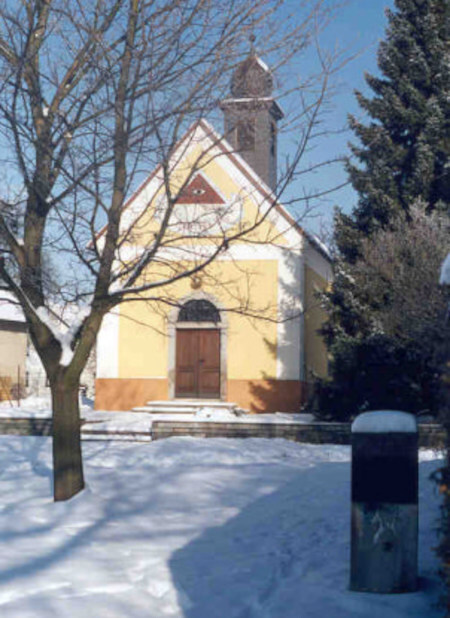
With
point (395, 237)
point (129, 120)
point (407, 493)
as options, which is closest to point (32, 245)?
point (129, 120)

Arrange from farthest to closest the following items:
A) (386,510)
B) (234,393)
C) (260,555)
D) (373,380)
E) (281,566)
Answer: (234,393)
(373,380)
(260,555)
(281,566)
(386,510)

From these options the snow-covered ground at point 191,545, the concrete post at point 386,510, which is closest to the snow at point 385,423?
the concrete post at point 386,510

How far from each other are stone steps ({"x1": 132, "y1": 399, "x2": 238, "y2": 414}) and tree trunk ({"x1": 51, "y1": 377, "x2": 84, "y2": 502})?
11.8m

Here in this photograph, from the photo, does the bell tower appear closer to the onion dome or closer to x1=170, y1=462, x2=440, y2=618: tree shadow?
the onion dome

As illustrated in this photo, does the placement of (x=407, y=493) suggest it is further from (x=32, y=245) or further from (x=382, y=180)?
(x=382, y=180)

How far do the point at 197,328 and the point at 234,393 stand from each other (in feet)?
7.12

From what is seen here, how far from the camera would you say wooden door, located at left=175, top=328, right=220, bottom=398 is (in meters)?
22.4

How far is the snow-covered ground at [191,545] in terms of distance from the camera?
5.48 metres

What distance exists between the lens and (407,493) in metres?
5.49

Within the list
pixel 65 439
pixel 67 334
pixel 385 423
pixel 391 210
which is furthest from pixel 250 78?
pixel 391 210

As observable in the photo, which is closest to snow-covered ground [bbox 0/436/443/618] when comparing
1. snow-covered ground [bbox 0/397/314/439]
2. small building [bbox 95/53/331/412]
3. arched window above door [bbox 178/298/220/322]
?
snow-covered ground [bbox 0/397/314/439]

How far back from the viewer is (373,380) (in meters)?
18.8

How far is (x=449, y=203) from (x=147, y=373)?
9319mm

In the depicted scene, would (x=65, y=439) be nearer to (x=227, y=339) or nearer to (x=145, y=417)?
(x=145, y=417)
